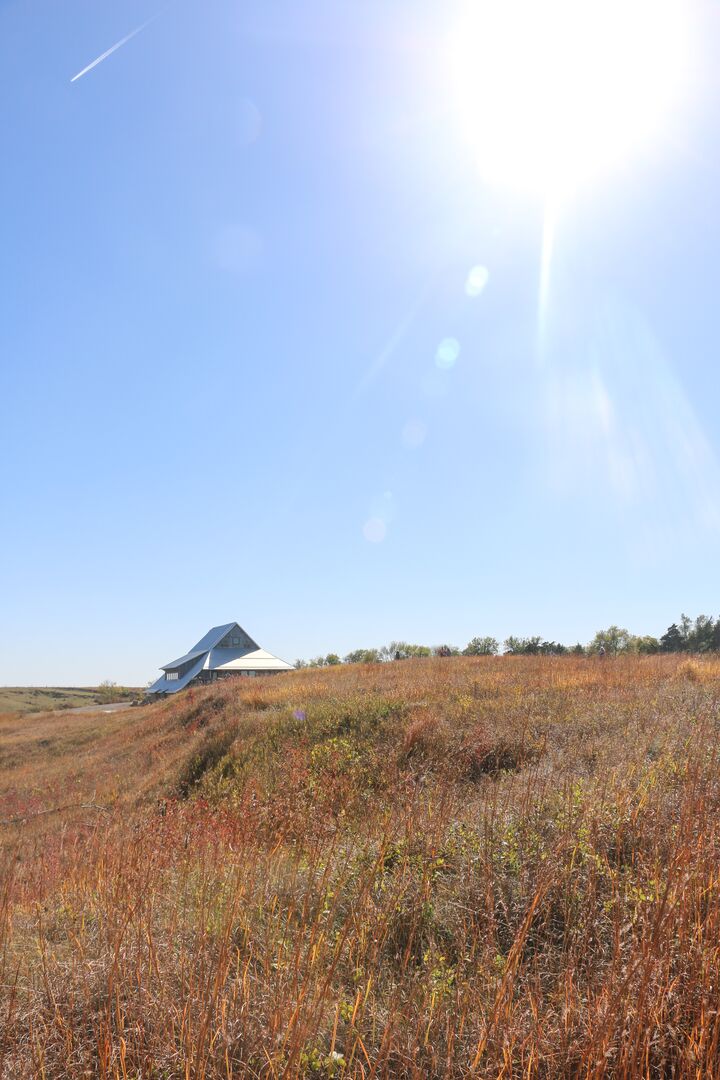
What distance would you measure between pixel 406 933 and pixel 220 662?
49.6 meters

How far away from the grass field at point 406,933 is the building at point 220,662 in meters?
44.2

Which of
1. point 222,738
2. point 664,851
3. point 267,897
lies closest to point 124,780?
point 222,738

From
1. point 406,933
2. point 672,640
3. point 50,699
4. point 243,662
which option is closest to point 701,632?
point 672,640

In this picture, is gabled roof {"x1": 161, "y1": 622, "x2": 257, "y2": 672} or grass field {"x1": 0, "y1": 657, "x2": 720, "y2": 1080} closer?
grass field {"x1": 0, "y1": 657, "x2": 720, "y2": 1080}

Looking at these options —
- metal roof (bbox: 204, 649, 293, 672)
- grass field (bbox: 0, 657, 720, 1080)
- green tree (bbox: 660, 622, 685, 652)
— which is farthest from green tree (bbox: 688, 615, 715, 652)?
grass field (bbox: 0, 657, 720, 1080)

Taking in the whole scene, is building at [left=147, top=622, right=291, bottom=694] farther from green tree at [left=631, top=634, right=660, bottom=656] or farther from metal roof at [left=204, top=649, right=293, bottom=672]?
green tree at [left=631, top=634, right=660, bottom=656]

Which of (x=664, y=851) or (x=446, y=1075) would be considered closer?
(x=446, y=1075)

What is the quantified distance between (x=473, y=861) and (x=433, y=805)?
42.4 inches

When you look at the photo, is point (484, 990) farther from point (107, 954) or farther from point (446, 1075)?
point (107, 954)

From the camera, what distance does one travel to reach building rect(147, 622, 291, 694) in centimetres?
4934

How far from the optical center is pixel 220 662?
Answer: 167 ft

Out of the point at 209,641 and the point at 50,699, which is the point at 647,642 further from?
the point at 50,699

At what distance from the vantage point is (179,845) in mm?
4441

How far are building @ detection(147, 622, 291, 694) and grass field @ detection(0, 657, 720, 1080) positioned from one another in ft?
145
